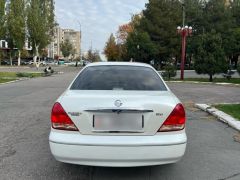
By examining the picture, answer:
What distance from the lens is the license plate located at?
4.33m

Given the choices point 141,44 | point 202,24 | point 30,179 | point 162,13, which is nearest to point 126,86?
point 30,179

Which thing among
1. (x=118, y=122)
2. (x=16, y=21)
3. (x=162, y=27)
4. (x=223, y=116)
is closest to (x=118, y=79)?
(x=118, y=122)

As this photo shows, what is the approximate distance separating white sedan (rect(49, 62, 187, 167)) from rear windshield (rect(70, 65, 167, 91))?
638 millimetres

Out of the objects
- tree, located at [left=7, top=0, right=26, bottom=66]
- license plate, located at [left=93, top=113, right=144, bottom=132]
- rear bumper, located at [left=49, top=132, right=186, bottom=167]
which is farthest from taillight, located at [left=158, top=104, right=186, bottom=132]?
tree, located at [left=7, top=0, right=26, bottom=66]

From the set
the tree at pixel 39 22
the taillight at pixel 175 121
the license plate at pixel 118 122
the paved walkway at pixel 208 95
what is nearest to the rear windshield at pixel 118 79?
the taillight at pixel 175 121

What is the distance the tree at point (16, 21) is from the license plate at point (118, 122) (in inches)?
2639

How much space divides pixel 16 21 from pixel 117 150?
221 feet

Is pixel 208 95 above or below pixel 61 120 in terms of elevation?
Answer: below

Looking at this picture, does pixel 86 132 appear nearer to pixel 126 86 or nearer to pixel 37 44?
pixel 126 86

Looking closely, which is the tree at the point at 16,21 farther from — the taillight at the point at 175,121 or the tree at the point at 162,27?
the taillight at the point at 175,121

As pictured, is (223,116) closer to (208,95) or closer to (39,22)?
(208,95)

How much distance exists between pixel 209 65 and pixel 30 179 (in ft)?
75.4

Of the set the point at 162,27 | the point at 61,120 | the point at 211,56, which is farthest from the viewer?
the point at 162,27

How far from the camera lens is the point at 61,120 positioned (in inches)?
177
